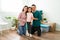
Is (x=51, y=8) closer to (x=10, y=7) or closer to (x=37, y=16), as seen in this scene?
(x=37, y=16)

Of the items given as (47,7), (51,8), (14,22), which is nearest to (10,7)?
(14,22)

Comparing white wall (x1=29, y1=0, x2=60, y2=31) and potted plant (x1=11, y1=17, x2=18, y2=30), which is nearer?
potted plant (x1=11, y1=17, x2=18, y2=30)

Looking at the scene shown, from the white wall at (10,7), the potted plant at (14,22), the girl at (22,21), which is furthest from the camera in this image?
the white wall at (10,7)

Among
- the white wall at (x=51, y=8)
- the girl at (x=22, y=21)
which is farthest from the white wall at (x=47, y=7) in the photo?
the girl at (x=22, y=21)

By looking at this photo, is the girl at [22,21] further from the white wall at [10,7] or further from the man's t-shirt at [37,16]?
the white wall at [10,7]

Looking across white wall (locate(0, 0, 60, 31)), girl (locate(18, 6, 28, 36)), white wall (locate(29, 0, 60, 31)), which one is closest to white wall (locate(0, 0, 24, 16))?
white wall (locate(0, 0, 60, 31))

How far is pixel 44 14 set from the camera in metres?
6.58

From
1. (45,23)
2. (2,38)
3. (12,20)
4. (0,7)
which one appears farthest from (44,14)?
(2,38)

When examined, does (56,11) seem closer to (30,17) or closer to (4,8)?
(30,17)

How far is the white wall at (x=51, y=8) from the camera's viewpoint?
6492mm

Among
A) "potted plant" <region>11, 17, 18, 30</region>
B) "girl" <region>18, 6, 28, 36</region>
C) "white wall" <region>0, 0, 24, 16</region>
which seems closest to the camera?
"girl" <region>18, 6, 28, 36</region>

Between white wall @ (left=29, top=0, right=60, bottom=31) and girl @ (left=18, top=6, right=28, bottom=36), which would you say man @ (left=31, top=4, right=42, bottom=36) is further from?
white wall @ (left=29, top=0, right=60, bottom=31)

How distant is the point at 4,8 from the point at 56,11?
Result: 2.26 m

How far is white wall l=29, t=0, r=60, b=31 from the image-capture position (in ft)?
21.3
